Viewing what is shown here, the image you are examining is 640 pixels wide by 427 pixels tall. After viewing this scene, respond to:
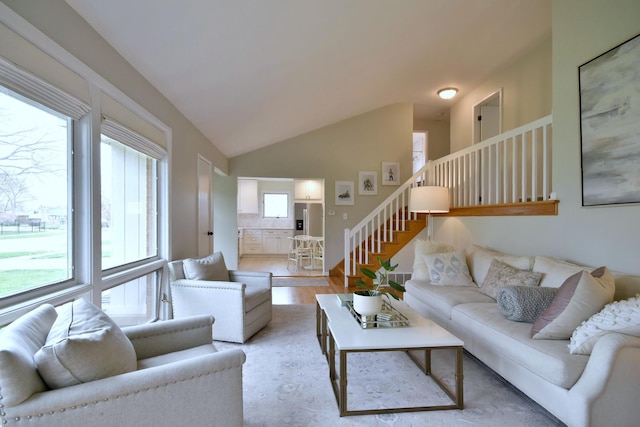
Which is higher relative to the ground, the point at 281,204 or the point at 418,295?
the point at 281,204

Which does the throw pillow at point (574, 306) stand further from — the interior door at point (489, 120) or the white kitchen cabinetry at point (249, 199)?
the white kitchen cabinetry at point (249, 199)

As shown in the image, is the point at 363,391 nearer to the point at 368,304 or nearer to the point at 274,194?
the point at 368,304

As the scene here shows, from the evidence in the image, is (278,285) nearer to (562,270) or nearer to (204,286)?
(204,286)

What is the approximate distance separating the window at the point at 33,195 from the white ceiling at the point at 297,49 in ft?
2.30

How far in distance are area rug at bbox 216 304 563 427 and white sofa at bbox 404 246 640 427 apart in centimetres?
14

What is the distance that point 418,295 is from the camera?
324 cm

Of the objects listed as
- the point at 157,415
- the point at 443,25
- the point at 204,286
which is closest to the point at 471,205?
the point at 443,25

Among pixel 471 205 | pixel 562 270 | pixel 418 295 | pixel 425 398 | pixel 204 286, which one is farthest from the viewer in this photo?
pixel 471 205

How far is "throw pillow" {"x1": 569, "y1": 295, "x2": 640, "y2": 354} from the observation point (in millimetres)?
1497

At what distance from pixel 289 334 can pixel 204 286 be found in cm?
95

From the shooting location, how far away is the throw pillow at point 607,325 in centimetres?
150

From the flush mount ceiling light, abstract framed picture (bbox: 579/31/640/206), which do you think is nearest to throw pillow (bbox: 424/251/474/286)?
abstract framed picture (bbox: 579/31/640/206)

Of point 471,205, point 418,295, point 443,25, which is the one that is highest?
point 443,25

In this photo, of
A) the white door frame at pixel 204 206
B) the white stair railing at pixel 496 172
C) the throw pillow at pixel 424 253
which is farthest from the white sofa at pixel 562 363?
the white door frame at pixel 204 206
